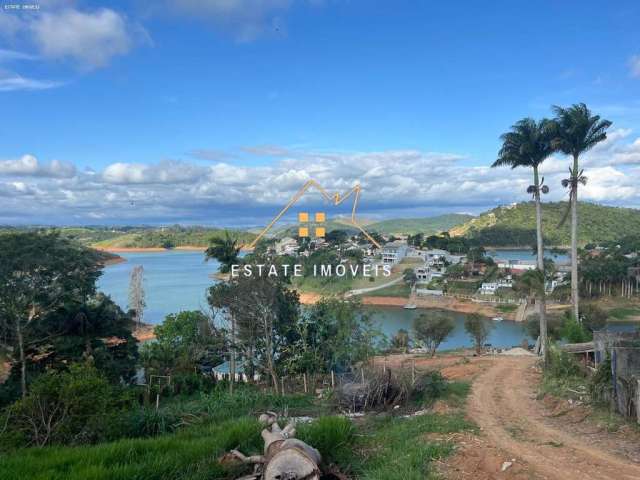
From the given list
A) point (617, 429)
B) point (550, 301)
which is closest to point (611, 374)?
point (617, 429)

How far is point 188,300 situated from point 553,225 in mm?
68716

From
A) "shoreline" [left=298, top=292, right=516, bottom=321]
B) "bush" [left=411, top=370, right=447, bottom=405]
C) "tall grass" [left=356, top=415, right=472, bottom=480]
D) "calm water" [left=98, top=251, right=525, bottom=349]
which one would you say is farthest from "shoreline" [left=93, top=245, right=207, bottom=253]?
"tall grass" [left=356, top=415, right=472, bottom=480]

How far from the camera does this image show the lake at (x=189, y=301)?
3725 cm

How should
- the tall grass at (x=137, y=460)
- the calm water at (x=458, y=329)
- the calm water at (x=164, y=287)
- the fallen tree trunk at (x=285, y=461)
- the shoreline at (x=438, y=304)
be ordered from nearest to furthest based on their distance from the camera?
the tall grass at (x=137, y=460)
the fallen tree trunk at (x=285, y=461)
the calm water at (x=458, y=329)
the calm water at (x=164, y=287)
the shoreline at (x=438, y=304)

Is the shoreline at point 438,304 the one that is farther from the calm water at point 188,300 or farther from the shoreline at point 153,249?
the shoreline at point 153,249

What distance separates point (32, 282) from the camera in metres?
13.4

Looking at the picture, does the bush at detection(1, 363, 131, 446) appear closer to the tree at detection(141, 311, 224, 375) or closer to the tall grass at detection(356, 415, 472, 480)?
the tall grass at detection(356, 415, 472, 480)

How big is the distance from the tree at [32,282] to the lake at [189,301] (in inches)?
304

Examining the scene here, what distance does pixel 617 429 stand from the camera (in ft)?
19.5

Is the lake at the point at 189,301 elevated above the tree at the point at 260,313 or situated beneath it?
situated beneath

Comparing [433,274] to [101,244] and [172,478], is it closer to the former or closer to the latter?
[172,478]

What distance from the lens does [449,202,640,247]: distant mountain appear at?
88.9m

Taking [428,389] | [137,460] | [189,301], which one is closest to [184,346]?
[428,389]

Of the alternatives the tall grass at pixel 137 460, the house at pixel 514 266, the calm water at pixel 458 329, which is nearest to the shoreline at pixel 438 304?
the calm water at pixel 458 329
